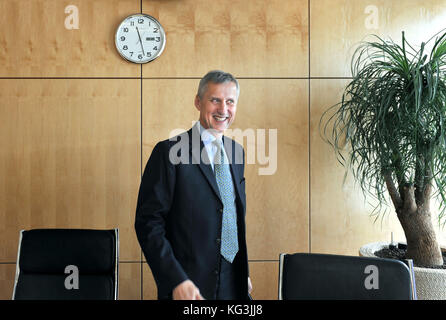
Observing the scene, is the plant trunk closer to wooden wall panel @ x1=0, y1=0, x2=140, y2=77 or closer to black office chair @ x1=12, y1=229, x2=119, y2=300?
black office chair @ x1=12, y1=229, x2=119, y2=300

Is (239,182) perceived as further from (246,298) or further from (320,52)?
(320,52)

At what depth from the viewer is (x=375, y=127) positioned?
2541mm

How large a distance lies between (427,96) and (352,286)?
1346 millimetres

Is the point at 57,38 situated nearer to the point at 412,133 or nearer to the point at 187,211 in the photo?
the point at 187,211

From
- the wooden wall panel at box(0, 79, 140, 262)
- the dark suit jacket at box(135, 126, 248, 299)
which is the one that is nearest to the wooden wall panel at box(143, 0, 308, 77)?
the wooden wall panel at box(0, 79, 140, 262)

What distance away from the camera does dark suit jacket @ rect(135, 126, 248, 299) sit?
171 centimetres

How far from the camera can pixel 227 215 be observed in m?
1.83

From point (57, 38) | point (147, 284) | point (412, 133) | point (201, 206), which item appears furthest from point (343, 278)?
point (57, 38)

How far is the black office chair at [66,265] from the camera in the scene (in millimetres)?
1990

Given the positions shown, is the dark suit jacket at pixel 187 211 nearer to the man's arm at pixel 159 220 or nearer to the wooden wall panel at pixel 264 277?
the man's arm at pixel 159 220

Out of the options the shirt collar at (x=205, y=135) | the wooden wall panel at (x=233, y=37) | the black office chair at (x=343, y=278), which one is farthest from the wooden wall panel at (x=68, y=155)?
the black office chair at (x=343, y=278)

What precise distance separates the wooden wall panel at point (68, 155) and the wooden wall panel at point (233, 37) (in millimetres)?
468

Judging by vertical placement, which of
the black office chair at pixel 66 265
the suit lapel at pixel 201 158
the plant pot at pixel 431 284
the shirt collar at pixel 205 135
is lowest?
the plant pot at pixel 431 284
